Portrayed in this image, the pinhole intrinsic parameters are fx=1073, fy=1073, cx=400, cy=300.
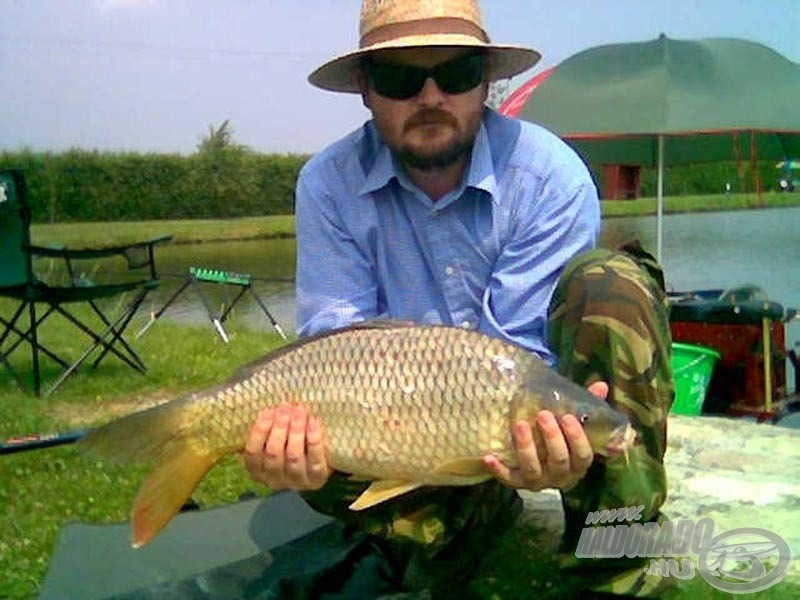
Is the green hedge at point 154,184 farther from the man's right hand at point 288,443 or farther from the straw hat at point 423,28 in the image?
the man's right hand at point 288,443

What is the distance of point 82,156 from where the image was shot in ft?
71.9

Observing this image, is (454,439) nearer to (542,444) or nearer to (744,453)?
(542,444)

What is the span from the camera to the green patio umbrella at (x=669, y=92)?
4.98m

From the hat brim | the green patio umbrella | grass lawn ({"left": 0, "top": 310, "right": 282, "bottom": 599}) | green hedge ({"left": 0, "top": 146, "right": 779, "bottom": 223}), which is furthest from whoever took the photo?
green hedge ({"left": 0, "top": 146, "right": 779, "bottom": 223})

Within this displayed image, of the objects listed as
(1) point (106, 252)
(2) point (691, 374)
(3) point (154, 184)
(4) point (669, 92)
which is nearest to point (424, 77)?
(2) point (691, 374)

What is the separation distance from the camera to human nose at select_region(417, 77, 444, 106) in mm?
1841

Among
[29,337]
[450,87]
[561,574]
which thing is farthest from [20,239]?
[561,574]

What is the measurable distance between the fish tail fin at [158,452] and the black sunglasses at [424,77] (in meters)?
0.68

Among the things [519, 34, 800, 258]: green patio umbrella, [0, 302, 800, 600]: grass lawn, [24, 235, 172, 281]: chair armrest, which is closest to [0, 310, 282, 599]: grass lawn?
[0, 302, 800, 600]: grass lawn

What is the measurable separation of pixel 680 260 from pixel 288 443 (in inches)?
359

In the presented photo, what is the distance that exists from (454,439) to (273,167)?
2383cm

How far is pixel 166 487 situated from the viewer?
1552 mm

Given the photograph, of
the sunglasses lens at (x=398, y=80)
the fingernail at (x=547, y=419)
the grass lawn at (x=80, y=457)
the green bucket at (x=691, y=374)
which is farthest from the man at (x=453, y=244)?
the green bucket at (x=691, y=374)

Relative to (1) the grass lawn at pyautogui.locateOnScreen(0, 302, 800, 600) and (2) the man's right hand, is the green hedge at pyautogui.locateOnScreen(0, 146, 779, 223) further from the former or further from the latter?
(2) the man's right hand
